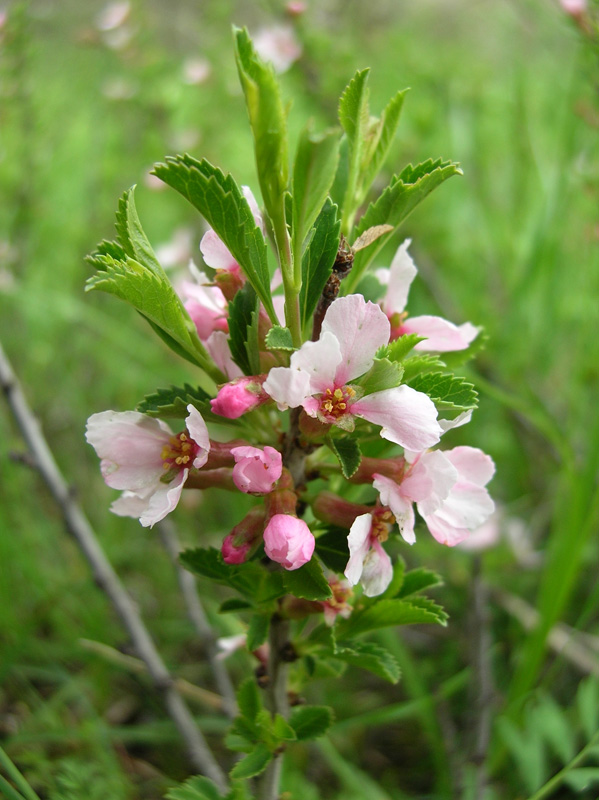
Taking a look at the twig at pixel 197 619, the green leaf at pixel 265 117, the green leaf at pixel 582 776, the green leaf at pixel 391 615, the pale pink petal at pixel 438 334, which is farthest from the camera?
the twig at pixel 197 619

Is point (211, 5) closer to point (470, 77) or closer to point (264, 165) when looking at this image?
point (470, 77)

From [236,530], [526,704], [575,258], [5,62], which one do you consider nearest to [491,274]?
[575,258]

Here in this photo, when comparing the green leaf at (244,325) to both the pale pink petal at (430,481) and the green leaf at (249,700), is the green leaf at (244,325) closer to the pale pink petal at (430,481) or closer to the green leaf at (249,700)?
the pale pink petal at (430,481)

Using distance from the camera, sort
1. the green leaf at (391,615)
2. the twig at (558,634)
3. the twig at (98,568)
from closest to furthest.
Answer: the green leaf at (391,615) → the twig at (98,568) → the twig at (558,634)

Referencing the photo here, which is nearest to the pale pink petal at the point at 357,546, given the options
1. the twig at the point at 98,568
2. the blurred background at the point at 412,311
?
the blurred background at the point at 412,311

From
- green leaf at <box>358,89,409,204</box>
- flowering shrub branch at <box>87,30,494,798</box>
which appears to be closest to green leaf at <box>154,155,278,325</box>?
flowering shrub branch at <box>87,30,494,798</box>

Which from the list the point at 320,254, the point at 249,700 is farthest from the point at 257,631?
the point at 320,254
